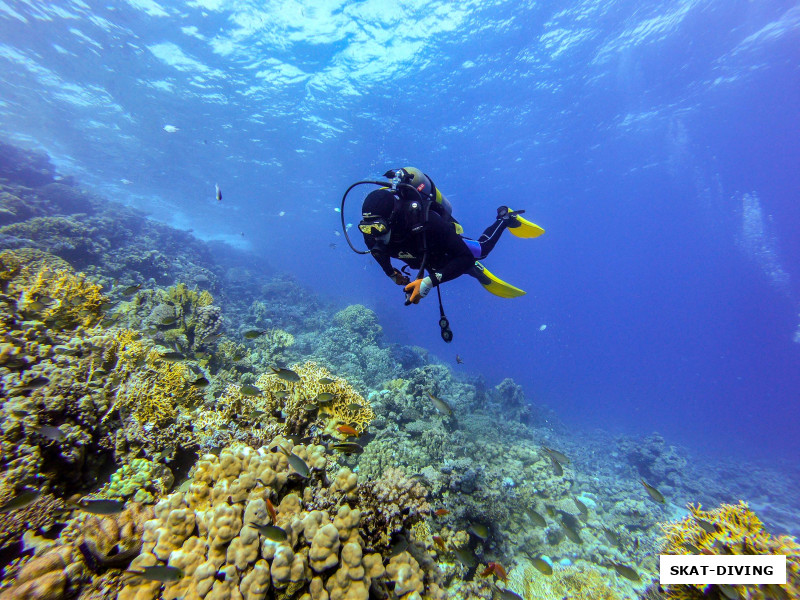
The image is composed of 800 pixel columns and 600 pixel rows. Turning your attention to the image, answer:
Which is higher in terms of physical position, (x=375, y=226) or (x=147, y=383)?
(x=375, y=226)

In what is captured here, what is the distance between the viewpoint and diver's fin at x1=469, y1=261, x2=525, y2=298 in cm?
644

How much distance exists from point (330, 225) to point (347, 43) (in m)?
48.8

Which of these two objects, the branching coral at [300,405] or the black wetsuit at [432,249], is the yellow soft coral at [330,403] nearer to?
the branching coral at [300,405]

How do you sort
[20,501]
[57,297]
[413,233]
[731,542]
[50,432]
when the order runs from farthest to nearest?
1. [57,297]
2. [413,233]
3. [731,542]
4. [50,432]
5. [20,501]

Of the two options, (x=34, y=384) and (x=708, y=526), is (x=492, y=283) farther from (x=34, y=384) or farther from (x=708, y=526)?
(x=34, y=384)

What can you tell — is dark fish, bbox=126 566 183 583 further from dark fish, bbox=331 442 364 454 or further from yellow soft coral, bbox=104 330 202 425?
yellow soft coral, bbox=104 330 202 425

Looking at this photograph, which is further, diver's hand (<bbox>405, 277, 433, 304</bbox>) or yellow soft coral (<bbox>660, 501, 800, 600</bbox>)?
diver's hand (<bbox>405, 277, 433, 304</bbox>)

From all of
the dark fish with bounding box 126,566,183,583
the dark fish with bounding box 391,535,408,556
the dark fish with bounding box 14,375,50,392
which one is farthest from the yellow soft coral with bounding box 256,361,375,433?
the dark fish with bounding box 14,375,50,392

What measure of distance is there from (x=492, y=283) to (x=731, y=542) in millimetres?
4922

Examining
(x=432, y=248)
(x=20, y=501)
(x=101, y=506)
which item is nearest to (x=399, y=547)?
(x=101, y=506)

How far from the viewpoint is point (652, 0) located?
63.3 feet

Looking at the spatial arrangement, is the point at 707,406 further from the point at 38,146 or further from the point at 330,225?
the point at 38,146

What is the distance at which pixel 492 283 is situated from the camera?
6820 millimetres

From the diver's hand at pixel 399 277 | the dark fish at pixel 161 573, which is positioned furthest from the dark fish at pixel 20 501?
the diver's hand at pixel 399 277
